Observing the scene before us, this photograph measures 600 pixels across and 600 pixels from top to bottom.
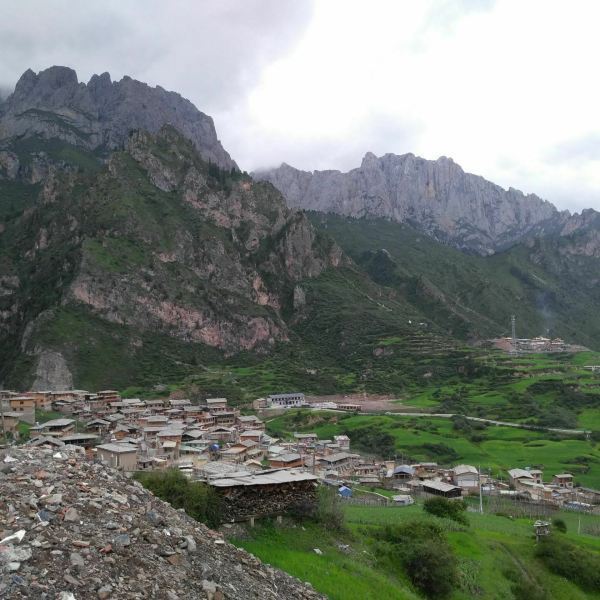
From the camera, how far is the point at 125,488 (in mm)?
12234

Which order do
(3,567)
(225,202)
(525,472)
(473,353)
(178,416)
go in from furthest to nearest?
(225,202) < (473,353) < (178,416) < (525,472) < (3,567)

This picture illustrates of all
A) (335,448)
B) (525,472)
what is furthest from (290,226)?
(525,472)

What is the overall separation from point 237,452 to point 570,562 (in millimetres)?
39268

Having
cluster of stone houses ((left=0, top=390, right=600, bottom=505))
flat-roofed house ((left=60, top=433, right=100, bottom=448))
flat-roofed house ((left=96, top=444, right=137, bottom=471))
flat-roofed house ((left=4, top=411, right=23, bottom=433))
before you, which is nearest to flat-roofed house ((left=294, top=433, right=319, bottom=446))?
cluster of stone houses ((left=0, top=390, right=600, bottom=505))

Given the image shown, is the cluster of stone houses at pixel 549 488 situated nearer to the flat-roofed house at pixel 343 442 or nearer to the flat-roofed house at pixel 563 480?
the flat-roofed house at pixel 563 480

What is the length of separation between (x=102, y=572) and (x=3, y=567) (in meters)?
1.47

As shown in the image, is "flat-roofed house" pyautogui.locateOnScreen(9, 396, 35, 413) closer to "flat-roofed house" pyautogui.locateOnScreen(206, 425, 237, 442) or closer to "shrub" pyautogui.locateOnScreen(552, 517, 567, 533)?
"flat-roofed house" pyautogui.locateOnScreen(206, 425, 237, 442)

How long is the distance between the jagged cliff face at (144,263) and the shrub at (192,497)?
103m

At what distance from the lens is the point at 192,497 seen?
1546 cm

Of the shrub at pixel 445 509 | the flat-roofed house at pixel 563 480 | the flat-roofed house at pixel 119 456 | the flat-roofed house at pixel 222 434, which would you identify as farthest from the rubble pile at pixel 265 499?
the flat-roofed house at pixel 222 434

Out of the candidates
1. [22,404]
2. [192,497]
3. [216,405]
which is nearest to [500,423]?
[216,405]

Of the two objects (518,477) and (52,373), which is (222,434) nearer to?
(518,477)

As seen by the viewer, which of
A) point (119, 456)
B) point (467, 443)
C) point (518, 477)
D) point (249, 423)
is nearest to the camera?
point (119, 456)

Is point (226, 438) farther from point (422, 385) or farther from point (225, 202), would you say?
point (225, 202)
